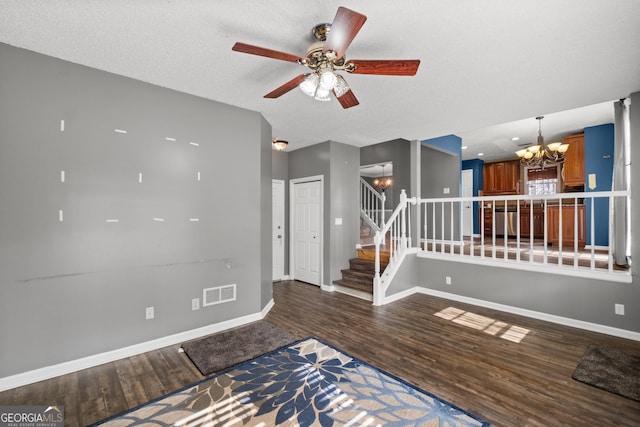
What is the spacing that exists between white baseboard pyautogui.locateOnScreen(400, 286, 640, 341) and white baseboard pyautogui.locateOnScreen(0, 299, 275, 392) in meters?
2.45

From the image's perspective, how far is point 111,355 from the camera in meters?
2.69

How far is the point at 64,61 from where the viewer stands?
8.23ft

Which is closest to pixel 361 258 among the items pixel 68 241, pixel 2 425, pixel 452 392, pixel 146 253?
pixel 452 392

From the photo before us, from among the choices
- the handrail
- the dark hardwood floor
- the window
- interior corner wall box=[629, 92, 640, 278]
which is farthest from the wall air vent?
the window

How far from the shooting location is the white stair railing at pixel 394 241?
4.29m

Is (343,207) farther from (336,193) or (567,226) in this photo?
(567,226)

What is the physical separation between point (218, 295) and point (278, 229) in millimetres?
2491

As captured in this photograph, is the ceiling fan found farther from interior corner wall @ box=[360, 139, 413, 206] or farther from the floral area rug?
interior corner wall @ box=[360, 139, 413, 206]

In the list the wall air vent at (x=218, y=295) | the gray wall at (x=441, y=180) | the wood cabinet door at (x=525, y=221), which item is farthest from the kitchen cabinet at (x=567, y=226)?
the wall air vent at (x=218, y=295)

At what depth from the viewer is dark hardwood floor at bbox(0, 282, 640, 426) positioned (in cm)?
201

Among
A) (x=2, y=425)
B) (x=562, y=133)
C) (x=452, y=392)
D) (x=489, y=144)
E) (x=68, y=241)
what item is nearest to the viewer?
(x=2, y=425)

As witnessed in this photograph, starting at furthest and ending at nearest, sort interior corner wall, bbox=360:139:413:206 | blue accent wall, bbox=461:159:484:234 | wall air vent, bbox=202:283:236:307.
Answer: blue accent wall, bbox=461:159:484:234, interior corner wall, bbox=360:139:413:206, wall air vent, bbox=202:283:236:307

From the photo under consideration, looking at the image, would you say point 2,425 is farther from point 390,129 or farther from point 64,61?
point 390,129

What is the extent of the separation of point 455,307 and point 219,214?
3698 mm
